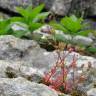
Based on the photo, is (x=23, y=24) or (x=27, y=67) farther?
(x=23, y=24)

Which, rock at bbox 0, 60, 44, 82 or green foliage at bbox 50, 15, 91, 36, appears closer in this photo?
rock at bbox 0, 60, 44, 82

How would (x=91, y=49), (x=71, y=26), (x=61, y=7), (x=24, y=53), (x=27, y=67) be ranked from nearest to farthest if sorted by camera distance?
(x=27, y=67)
(x=24, y=53)
(x=91, y=49)
(x=71, y=26)
(x=61, y=7)

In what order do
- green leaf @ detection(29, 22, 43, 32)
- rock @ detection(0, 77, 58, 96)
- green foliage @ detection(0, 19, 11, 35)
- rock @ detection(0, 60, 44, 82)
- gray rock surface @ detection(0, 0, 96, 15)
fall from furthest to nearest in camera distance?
1. gray rock surface @ detection(0, 0, 96, 15)
2. green leaf @ detection(29, 22, 43, 32)
3. green foliage @ detection(0, 19, 11, 35)
4. rock @ detection(0, 60, 44, 82)
5. rock @ detection(0, 77, 58, 96)

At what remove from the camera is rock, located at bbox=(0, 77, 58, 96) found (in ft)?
7.50

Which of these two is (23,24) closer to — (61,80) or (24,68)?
(24,68)

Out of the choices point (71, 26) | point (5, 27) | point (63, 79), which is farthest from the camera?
Answer: point (71, 26)

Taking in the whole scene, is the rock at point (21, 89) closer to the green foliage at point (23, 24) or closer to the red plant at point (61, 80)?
the red plant at point (61, 80)

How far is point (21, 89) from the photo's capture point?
232 centimetres

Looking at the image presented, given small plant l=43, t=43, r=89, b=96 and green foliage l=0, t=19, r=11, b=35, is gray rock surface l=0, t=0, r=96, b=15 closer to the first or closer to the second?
green foliage l=0, t=19, r=11, b=35

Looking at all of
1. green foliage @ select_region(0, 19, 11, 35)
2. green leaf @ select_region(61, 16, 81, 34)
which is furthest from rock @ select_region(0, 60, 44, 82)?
green leaf @ select_region(61, 16, 81, 34)

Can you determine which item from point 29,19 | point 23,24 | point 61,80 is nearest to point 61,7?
point 29,19

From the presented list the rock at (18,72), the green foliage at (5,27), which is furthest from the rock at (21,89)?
the green foliage at (5,27)

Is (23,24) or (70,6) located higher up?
(23,24)

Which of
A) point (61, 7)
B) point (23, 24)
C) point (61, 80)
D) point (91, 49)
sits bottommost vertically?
point (61, 7)
